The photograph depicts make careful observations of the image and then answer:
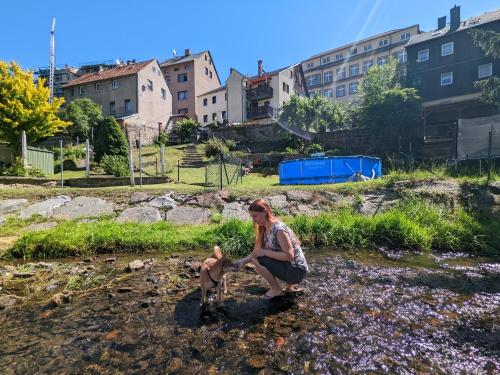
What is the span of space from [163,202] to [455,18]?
40.3 metres

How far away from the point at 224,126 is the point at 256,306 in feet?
118

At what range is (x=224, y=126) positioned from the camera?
38719mm

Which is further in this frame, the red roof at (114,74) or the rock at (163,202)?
the red roof at (114,74)

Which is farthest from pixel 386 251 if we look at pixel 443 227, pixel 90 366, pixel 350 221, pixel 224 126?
pixel 224 126

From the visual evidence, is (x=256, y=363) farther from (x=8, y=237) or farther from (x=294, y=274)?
(x=8, y=237)

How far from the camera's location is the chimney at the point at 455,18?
3456cm

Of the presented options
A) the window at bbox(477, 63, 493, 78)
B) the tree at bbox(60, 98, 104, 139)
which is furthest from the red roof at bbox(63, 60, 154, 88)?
the window at bbox(477, 63, 493, 78)

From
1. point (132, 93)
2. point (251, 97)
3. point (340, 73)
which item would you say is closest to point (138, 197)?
point (132, 93)

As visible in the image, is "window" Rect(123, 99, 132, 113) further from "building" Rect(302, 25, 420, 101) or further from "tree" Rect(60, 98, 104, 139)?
"building" Rect(302, 25, 420, 101)

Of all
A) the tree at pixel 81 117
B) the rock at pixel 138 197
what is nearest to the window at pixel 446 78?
the rock at pixel 138 197

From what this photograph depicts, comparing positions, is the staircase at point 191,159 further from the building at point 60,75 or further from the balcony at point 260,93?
the building at point 60,75

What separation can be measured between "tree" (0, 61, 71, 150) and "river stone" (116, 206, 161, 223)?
17577 mm

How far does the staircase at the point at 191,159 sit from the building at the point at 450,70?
2258cm

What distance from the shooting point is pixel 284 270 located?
420 centimetres
